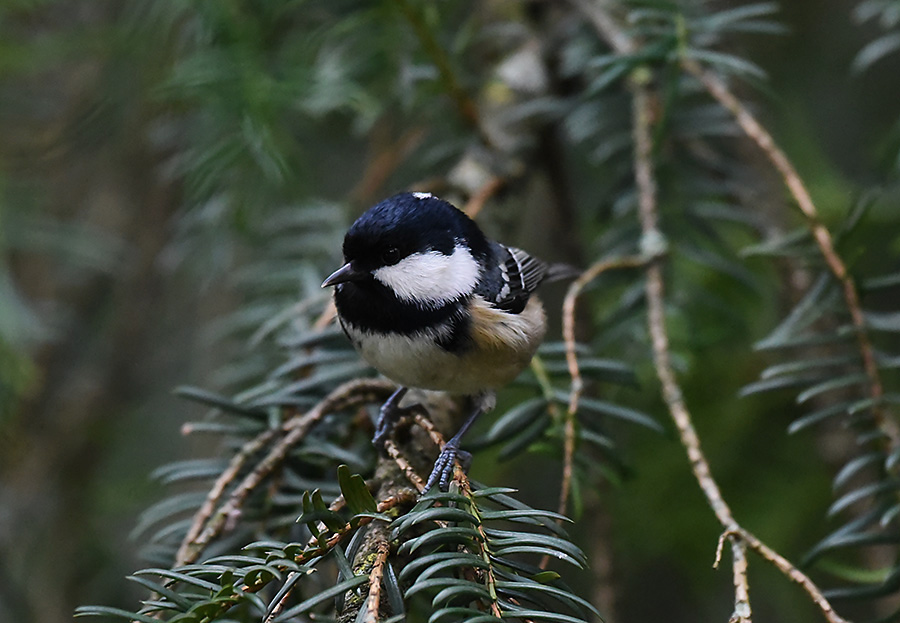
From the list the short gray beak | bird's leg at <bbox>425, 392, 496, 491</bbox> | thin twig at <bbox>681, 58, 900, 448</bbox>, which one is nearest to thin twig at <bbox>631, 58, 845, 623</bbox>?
thin twig at <bbox>681, 58, 900, 448</bbox>

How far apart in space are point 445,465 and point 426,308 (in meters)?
0.41

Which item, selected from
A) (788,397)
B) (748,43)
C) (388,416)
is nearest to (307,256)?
(388,416)

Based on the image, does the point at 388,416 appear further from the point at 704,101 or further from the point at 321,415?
the point at 704,101

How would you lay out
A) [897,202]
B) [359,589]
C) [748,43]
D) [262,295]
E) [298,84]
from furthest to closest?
1. [748,43]
2. [262,295]
3. [897,202]
4. [298,84]
5. [359,589]

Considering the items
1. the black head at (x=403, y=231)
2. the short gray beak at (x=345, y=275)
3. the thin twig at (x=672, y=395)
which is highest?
the black head at (x=403, y=231)

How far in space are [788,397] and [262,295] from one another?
1.44m

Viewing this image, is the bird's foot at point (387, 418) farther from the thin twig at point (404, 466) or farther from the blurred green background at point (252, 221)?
the blurred green background at point (252, 221)

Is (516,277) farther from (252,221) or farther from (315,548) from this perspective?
(315,548)

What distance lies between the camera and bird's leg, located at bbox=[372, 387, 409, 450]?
1243 millimetres

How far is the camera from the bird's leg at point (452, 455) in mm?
1148

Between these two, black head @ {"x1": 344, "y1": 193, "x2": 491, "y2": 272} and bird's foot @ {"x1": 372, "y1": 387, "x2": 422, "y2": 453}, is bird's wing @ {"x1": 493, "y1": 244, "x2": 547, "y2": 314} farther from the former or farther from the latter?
bird's foot @ {"x1": 372, "y1": 387, "x2": 422, "y2": 453}

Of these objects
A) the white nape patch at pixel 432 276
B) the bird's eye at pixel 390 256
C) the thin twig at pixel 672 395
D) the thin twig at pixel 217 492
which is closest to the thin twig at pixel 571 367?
the thin twig at pixel 672 395

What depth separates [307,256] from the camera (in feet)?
6.43

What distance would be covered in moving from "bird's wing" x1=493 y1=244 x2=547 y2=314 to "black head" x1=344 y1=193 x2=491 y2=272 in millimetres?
128
